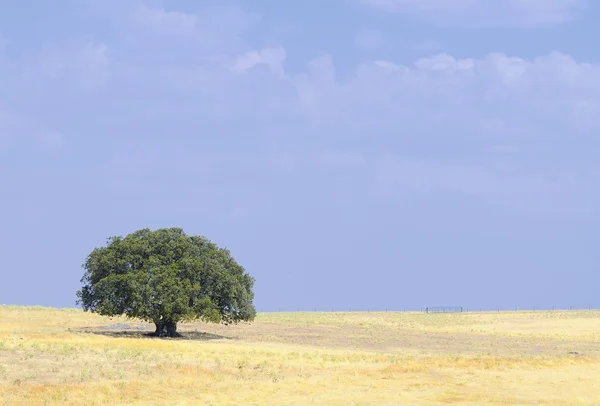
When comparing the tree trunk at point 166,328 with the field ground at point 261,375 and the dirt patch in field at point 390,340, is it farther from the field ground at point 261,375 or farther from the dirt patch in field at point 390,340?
the field ground at point 261,375

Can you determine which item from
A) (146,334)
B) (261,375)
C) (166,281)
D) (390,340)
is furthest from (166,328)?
(261,375)

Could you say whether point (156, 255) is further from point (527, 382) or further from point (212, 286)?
point (527, 382)

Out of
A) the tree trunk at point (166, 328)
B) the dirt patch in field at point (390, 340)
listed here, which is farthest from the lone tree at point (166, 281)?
the dirt patch in field at point (390, 340)

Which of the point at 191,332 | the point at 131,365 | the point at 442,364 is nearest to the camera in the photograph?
the point at 131,365

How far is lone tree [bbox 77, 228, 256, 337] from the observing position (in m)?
60.6

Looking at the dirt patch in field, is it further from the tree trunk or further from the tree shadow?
the tree trunk

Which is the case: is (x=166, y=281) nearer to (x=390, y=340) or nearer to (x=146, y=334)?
(x=146, y=334)

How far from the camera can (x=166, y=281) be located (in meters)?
61.2

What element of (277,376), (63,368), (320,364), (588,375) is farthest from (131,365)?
(588,375)

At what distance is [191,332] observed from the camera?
7081 cm

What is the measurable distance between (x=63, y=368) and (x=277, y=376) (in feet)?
34.1

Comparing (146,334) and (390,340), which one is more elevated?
(146,334)

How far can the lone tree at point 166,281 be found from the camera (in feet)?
199

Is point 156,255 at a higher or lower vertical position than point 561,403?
higher
